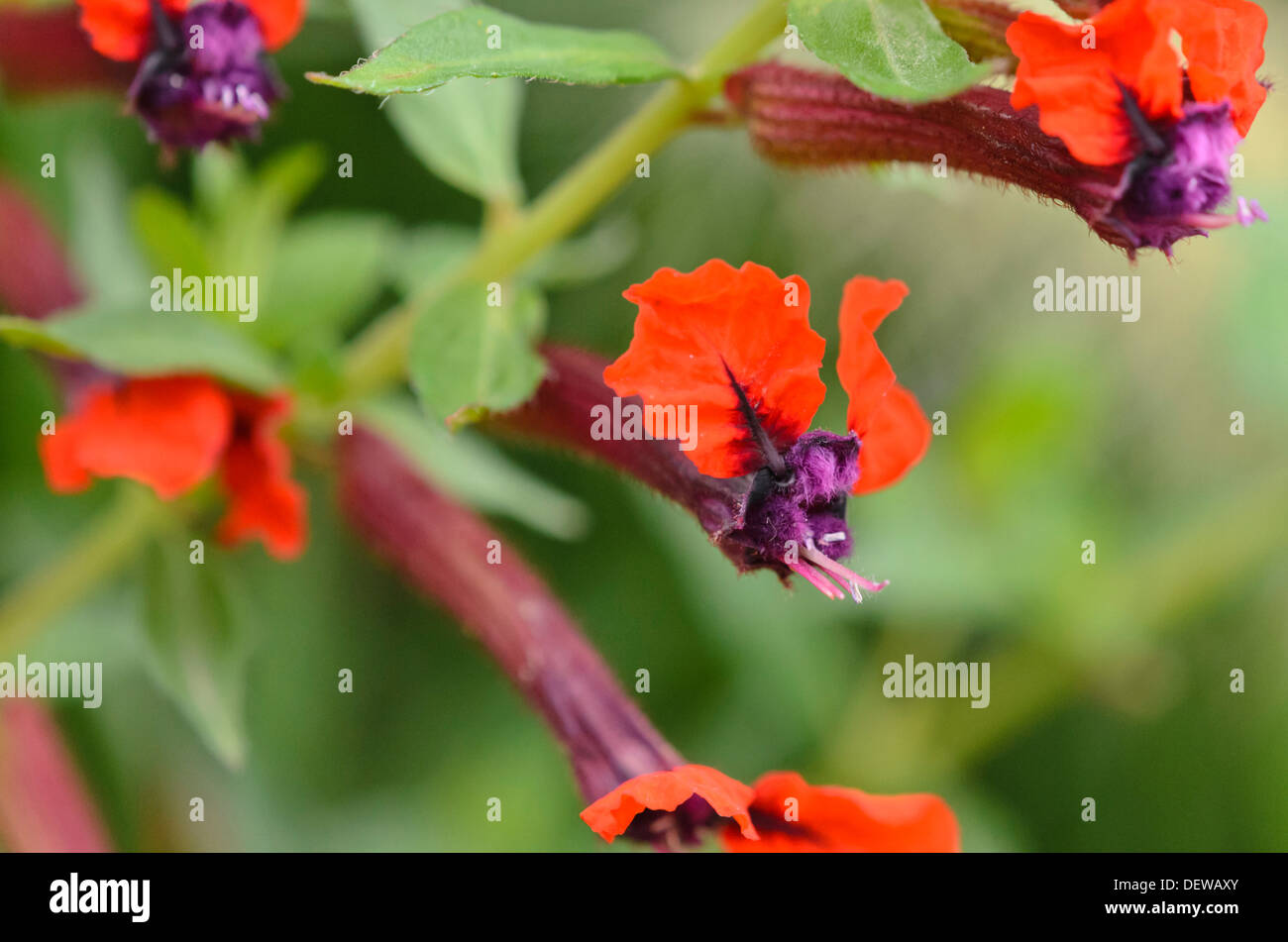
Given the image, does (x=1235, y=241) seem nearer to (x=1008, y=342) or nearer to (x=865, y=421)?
(x=1008, y=342)

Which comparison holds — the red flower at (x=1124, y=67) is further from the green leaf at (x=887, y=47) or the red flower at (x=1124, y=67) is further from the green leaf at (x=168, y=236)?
the green leaf at (x=168, y=236)

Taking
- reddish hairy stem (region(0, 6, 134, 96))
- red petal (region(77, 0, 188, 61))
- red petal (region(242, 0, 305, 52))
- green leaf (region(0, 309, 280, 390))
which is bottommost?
green leaf (region(0, 309, 280, 390))

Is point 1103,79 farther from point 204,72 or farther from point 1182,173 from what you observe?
point 204,72

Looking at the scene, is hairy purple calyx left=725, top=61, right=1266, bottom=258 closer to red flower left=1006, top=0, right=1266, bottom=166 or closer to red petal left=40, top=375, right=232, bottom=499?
red flower left=1006, top=0, right=1266, bottom=166

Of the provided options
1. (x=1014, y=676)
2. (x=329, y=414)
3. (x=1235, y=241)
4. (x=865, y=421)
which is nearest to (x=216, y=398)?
(x=329, y=414)

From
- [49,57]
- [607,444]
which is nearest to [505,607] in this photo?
[607,444]

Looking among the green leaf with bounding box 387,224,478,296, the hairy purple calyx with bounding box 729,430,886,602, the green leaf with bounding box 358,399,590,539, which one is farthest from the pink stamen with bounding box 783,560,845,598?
the green leaf with bounding box 387,224,478,296
